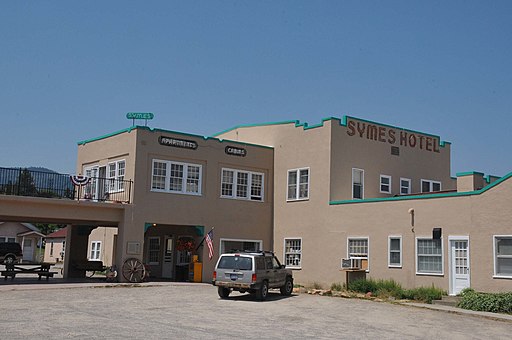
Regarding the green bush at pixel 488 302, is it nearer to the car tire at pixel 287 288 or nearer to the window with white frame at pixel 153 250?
the car tire at pixel 287 288

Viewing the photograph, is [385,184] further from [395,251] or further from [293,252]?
[395,251]

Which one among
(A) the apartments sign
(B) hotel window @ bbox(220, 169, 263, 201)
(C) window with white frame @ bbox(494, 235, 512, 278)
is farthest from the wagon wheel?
(C) window with white frame @ bbox(494, 235, 512, 278)

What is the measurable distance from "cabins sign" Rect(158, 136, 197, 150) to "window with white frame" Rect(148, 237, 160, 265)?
659 centimetres

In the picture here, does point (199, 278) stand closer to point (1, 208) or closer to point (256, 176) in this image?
point (256, 176)

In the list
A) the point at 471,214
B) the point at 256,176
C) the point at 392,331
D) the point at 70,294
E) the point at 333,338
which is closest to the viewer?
the point at 333,338

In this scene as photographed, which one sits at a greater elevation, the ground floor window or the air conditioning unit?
the ground floor window

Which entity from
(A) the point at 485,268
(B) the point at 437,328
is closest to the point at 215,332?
(B) the point at 437,328

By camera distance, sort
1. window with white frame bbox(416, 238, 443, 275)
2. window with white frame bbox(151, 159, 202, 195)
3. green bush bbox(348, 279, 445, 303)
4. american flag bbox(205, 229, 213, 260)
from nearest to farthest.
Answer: green bush bbox(348, 279, 445, 303) < window with white frame bbox(416, 238, 443, 275) < window with white frame bbox(151, 159, 202, 195) < american flag bbox(205, 229, 213, 260)

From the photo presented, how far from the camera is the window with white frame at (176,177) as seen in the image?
3011 centimetres

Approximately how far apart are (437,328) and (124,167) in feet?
60.0

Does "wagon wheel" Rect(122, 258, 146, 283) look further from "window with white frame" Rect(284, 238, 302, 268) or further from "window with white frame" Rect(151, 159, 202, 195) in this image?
"window with white frame" Rect(284, 238, 302, 268)

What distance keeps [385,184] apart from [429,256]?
7.74 meters

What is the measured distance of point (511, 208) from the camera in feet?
75.9

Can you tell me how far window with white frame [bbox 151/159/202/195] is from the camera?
98.8 feet
